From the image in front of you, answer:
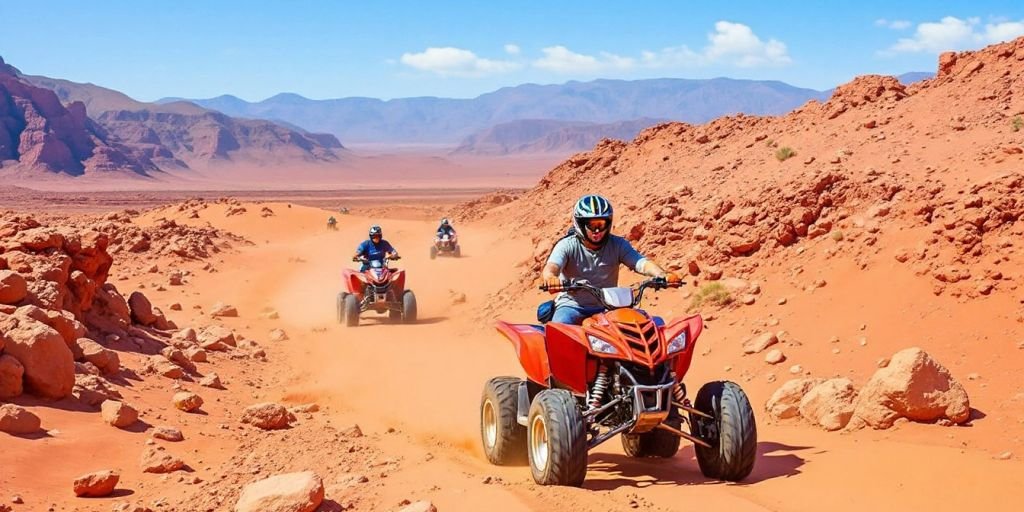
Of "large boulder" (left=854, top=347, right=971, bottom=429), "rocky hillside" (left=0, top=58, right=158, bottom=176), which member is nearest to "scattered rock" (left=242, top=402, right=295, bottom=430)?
"large boulder" (left=854, top=347, right=971, bottom=429)

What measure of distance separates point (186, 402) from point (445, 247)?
2200 centimetres

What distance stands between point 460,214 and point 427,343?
120ft

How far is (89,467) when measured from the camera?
25.7 ft

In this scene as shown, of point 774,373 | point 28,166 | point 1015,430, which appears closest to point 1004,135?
point 774,373

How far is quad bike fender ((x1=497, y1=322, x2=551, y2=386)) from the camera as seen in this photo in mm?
7586

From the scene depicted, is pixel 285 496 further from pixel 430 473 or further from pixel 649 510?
pixel 649 510

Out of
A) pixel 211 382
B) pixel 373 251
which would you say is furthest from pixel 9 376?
pixel 373 251

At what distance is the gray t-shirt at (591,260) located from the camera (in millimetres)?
7918

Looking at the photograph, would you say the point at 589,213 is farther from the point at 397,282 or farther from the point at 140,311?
the point at 397,282

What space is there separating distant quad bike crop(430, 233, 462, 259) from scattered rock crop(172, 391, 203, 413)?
21.3m

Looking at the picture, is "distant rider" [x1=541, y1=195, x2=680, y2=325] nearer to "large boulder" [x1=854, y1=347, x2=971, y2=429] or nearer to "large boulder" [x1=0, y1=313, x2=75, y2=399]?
"large boulder" [x1=854, y1=347, x2=971, y2=429]

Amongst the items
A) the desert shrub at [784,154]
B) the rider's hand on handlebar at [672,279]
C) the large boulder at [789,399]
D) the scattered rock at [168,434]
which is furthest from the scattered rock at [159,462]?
the desert shrub at [784,154]

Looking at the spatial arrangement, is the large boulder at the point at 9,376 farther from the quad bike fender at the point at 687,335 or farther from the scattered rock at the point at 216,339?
the quad bike fender at the point at 687,335

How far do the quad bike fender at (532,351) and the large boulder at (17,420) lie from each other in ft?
13.3
